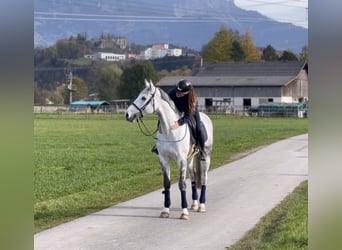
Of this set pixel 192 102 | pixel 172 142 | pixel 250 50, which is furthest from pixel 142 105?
pixel 250 50

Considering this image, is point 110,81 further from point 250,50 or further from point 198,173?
point 198,173

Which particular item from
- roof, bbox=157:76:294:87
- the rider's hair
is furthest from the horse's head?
roof, bbox=157:76:294:87

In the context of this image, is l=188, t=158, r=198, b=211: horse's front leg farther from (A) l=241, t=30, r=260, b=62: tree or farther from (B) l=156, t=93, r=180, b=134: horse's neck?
(A) l=241, t=30, r=260, b=62: tree

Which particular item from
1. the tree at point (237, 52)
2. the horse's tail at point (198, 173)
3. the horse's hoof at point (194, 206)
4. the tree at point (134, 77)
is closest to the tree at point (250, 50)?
the tree at point (237, 52)

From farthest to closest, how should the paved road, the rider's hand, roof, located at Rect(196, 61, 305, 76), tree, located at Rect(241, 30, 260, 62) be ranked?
the rider's hand → the paved road → roof, located at Rect(196, 61, 305, 76) → tree, located at Rect(241, 30, 260, 62)

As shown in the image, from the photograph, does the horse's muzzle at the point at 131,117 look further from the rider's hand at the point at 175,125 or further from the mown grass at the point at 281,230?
the mown grass at the point at 281,230

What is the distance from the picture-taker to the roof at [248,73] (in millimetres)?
3861

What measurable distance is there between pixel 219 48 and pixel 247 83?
0.47 meters

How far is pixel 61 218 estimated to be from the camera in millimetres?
6395

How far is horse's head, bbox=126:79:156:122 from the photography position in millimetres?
5105

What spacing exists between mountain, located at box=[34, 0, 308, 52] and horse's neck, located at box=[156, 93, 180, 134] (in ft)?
5.13

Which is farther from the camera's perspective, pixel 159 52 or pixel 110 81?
pixel 110 81

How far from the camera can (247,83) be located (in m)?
3.93
